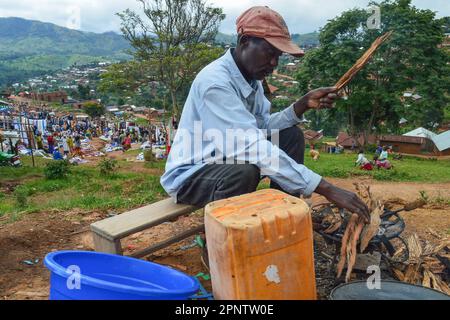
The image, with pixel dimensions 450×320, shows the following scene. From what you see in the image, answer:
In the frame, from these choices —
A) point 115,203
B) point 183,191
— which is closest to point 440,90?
point 115,203

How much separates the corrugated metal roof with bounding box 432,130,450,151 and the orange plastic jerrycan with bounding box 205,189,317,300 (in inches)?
941

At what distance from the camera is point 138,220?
2.62m

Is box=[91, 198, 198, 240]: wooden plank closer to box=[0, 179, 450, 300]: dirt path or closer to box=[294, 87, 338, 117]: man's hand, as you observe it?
box=[0, 179, 450, 300]: dirt path

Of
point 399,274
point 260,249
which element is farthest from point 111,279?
point 399,274

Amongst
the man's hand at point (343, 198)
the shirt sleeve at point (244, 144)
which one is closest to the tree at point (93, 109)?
the shirt sleeve at point (244, 144)

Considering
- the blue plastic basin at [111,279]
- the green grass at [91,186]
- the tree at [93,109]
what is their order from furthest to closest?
the tree at [93,109], the green grass at [91,186], the blue plastic basin at [111,279]

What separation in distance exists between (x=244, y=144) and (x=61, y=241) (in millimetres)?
2405

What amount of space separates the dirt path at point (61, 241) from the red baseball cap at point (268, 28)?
1.62 meters

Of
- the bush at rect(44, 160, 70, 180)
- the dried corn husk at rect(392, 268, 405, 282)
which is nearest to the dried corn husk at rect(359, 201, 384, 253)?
the dried corn husk at rect(392, 268, 405, 282)

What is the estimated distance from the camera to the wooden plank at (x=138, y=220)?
248cm

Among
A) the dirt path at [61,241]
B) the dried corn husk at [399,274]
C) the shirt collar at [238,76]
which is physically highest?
the shirt collar at [238,76]

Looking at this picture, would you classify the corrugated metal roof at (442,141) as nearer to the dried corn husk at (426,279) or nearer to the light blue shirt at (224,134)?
the dried corn husk at (426,279)

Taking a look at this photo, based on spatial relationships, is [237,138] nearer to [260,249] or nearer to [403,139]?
[260,249]

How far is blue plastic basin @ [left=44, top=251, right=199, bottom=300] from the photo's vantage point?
5.34ft
